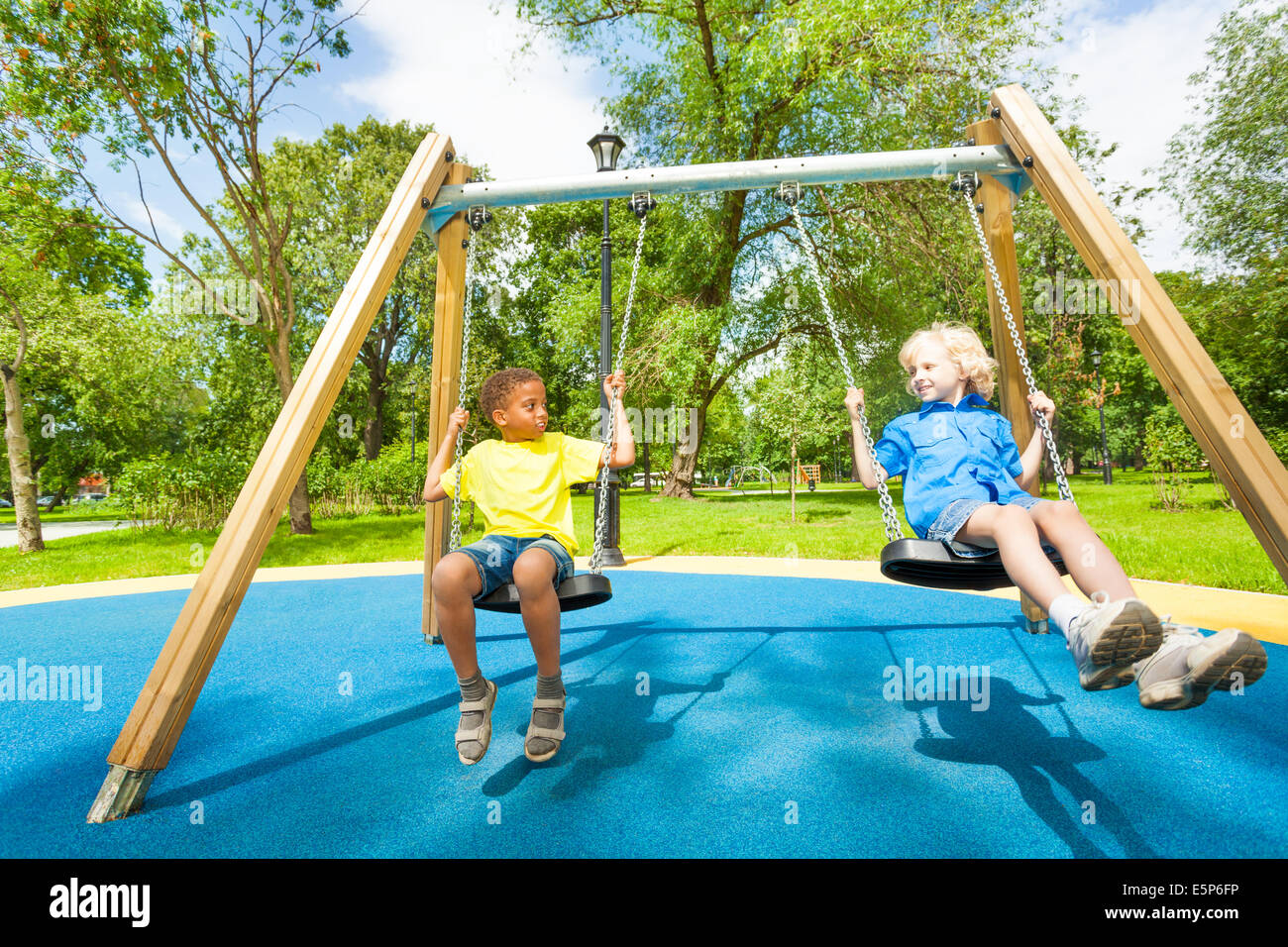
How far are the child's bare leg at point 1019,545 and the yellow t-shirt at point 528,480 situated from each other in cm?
154

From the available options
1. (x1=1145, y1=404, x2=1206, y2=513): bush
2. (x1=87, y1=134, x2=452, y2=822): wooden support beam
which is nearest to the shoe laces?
(x1=87, y1=134, x2=452, y2=822): wooden support beam

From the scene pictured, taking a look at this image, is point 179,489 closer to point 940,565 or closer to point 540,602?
point 540,602

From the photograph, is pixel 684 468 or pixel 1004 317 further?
pixel 684 468

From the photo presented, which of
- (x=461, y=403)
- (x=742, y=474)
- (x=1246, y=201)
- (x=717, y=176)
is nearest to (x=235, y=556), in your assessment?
(x=461, y=403)

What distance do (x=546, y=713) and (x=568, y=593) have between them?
1.58 ft

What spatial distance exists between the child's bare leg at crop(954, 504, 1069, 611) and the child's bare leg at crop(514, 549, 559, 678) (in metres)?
1.50

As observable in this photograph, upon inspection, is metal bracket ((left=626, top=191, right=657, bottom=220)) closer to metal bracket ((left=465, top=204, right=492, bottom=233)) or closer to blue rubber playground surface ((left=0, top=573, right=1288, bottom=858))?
metal bracket ((left=465, top=204, right=492, bottom=233))

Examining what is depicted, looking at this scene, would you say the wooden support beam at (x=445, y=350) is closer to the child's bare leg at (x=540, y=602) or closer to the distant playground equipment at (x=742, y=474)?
the child's bare leg at (x=540, y=602)

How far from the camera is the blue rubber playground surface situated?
2014 mm

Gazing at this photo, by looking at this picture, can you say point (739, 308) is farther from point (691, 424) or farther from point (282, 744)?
point (282, 744)

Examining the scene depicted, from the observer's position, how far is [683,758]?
2.63 meters

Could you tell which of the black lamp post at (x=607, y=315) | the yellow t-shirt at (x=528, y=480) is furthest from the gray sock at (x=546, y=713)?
the black lamp post at (x=607, y=315)

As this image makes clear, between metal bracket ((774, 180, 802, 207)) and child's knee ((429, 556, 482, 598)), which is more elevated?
metal bracket ((774, 180, 802, 207))

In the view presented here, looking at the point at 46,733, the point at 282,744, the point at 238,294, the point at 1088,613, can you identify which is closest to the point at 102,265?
the point at 238,294
